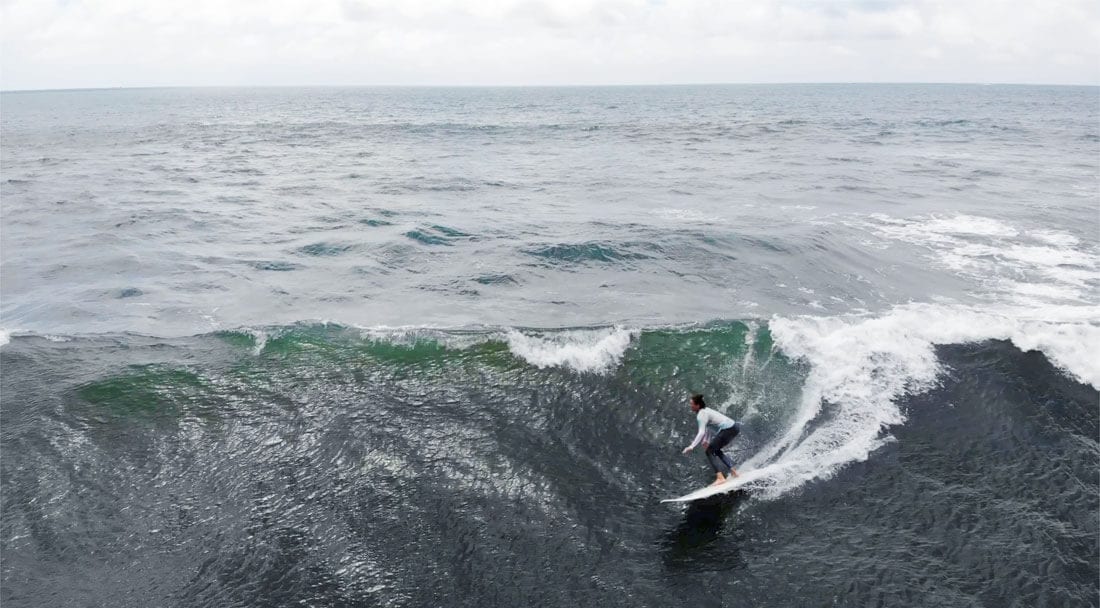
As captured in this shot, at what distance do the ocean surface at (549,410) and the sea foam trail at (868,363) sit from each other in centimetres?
10

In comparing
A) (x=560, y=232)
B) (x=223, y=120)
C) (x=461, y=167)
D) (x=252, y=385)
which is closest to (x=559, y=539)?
(x=252, y=385)

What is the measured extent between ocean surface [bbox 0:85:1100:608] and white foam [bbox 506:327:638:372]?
123 millimetres

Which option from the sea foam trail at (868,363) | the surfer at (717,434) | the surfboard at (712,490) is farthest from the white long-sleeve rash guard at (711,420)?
the sea foam trail at (868,363)

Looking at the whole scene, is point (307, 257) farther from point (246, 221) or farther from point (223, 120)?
point (223, 120)

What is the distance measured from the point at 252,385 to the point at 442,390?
531 centimetres

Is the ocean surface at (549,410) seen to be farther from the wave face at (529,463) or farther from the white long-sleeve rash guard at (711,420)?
the white long-sleeve rash guard at (711,420)

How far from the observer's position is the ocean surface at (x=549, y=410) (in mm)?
11727

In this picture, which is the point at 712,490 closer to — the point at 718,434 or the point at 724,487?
the point at 724,487

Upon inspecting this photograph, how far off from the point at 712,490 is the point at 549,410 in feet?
15.3

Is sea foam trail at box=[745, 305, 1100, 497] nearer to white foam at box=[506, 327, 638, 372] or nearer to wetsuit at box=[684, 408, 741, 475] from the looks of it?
wetsuit at box=[684, 408, 741, 475]

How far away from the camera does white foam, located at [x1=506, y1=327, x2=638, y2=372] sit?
59.5 ft

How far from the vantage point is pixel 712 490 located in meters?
13.2

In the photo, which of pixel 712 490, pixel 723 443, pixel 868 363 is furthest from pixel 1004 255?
pixel 712 490

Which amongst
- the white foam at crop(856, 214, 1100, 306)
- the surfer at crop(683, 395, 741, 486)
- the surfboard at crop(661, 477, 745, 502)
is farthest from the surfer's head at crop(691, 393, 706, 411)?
the white foam at crop(856, 214, 1100, 306)
